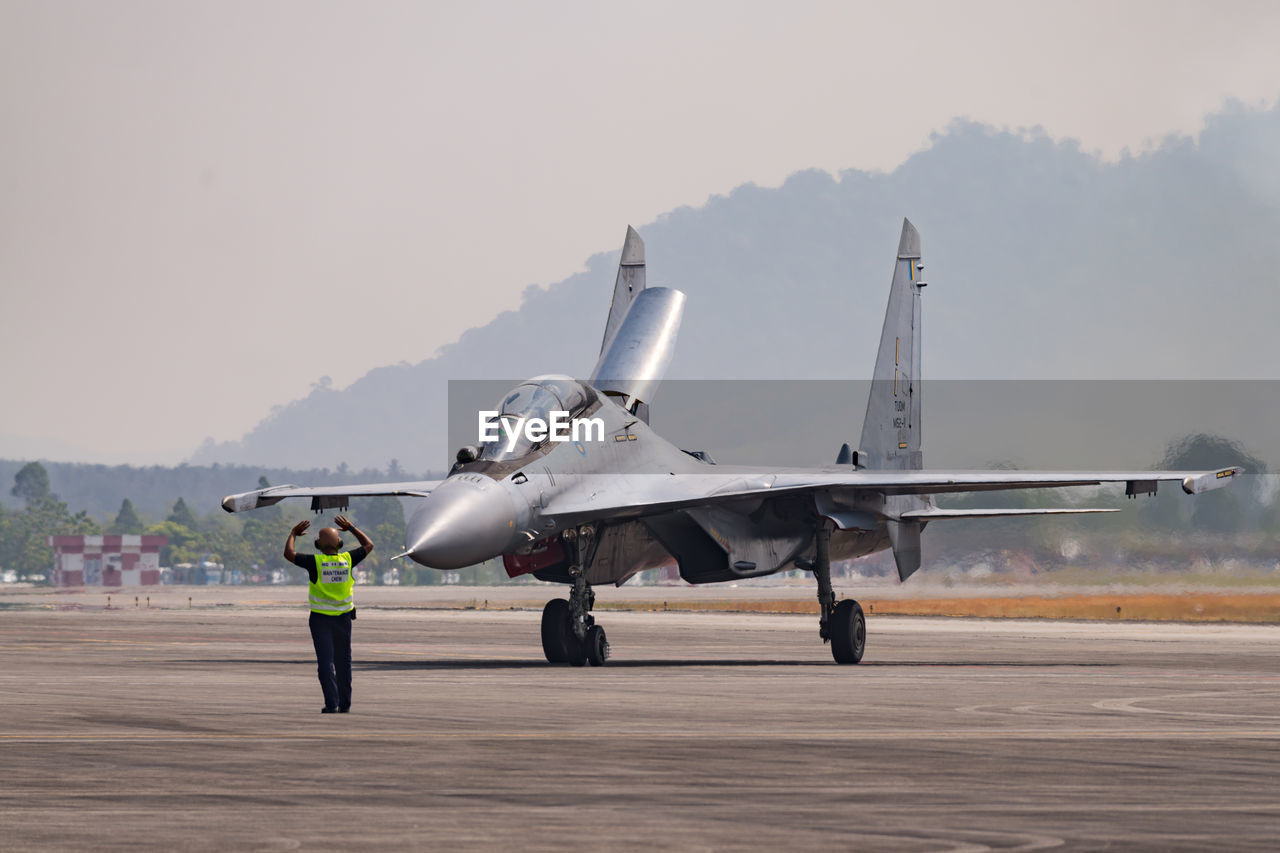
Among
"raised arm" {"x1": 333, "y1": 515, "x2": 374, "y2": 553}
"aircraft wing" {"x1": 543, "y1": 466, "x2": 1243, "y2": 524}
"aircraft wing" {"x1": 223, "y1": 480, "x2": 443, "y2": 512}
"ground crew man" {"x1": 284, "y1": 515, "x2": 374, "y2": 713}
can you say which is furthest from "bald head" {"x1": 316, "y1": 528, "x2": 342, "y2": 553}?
"aircraft wing" {"x1": 223, "y1": 480, "x2": 443, "y2": 512}

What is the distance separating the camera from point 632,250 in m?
38.4

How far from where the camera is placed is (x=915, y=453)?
1586 inches

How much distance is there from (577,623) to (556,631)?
2.01ft

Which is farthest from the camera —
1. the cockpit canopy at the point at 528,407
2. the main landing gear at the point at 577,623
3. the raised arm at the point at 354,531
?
the main landing gear at the point at 577,623

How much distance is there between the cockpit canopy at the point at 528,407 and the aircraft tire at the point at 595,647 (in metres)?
3.46

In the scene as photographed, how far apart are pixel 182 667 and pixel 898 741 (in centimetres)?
1617

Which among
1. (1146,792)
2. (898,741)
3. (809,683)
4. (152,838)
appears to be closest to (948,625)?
(809,683)

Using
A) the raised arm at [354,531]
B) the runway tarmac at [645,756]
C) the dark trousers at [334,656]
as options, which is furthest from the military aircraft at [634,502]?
the dark trousers at [334,656]

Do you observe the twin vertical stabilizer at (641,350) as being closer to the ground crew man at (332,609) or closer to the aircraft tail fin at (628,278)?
the aircraft tail fin at (628,278)

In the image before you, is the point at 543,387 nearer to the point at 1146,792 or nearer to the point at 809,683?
the point at 809,683

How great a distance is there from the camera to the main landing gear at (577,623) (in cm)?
2939

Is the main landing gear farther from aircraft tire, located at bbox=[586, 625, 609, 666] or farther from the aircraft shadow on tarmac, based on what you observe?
the aircraft shadow on tarmac

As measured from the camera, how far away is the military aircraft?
2722 cm

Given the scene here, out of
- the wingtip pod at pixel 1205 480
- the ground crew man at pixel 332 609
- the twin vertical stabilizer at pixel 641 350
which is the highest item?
the twin vertical stabilizer at pixel 641 350
